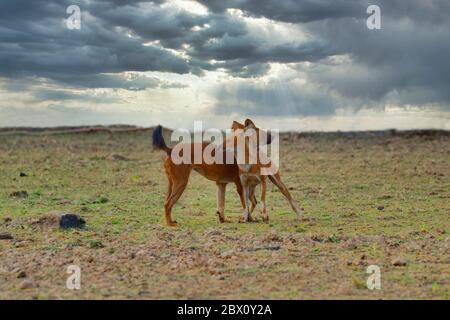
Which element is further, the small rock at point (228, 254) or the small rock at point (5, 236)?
Answer: the small rock at point (5, 236)

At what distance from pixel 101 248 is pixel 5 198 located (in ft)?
24.2

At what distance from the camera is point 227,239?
32.3 ft

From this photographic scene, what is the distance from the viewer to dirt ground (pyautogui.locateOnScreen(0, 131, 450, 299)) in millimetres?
7340

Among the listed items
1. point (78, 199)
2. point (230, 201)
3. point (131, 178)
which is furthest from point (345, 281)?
point (131, 178)

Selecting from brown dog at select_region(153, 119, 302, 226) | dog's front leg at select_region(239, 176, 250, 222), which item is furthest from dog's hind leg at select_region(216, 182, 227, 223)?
dog's front leg at select_region(239, 176, 250, 222)

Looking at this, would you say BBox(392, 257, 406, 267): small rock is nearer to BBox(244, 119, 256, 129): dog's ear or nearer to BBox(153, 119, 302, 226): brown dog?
BBox(153, 119, 302, 226): brown dog

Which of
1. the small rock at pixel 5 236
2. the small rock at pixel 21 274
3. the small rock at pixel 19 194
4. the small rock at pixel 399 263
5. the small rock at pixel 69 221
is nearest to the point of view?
the small rock at pixel 21 274

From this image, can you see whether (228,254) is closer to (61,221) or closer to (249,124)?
(61,221)

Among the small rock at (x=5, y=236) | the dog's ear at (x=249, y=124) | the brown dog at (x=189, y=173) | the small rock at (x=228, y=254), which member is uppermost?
the dog's ear at (x=249, y=124)

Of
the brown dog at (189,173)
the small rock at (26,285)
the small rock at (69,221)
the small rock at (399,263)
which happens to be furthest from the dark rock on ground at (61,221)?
the small rock at (399,263)

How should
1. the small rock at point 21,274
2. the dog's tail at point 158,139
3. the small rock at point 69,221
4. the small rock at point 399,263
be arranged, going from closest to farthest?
the small rock at point 21,274, the small rock at point 399,263, the small rock at point 69,221, the dog's tail at point 158,139

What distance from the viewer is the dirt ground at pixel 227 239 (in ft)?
24.1

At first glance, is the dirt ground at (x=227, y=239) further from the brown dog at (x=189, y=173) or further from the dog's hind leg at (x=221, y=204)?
the brown dog at (x=189, y=173)
